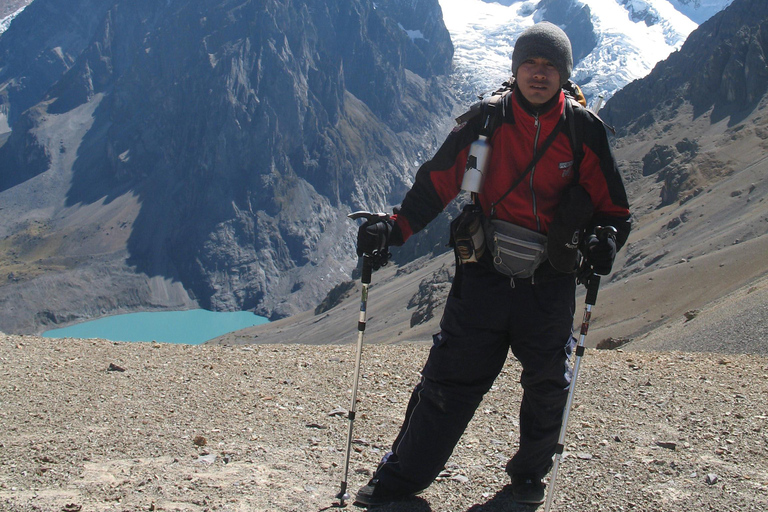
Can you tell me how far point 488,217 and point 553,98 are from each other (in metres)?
0.98

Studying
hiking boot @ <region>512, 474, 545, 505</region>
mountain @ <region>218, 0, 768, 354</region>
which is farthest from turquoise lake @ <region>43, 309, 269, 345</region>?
hiking boot @ <region>512, 474, 545, 505</region>

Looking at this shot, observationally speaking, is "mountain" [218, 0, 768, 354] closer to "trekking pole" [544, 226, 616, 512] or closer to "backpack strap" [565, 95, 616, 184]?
"trekking pole" [544, 226, 616, 512]

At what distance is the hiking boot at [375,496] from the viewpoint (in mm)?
5098

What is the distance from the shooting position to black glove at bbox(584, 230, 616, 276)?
4871 mm

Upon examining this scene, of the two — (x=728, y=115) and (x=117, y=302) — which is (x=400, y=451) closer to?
(x=728, y=115)

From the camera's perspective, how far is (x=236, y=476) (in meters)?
5.62

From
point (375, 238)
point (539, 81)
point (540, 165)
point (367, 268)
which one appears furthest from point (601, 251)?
point (367, 268)

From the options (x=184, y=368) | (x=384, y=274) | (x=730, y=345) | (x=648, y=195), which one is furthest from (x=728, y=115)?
(x=184, y=368)

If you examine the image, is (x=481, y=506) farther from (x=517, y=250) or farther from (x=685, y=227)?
(x=685, y=227)

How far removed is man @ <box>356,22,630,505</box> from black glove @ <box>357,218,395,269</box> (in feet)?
0.04

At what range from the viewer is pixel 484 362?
503cm

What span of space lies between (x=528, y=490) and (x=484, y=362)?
1.11 m

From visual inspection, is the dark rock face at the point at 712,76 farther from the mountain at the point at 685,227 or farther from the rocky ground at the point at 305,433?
the rocky ground at the point at 305,433

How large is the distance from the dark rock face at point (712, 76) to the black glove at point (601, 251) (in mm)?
102147
